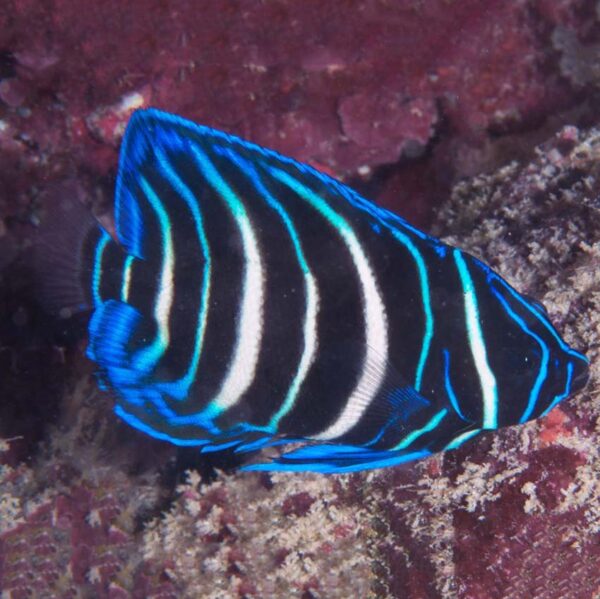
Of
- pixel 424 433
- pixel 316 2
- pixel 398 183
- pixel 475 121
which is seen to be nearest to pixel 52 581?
pixel 424 433

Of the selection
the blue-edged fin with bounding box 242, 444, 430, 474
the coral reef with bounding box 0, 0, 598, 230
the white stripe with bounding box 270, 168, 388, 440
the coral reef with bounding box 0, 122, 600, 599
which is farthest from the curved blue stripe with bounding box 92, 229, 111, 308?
the coral reef with bounding box 0, 0, 598, 230

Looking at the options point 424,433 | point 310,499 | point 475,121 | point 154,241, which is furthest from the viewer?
point 475,121

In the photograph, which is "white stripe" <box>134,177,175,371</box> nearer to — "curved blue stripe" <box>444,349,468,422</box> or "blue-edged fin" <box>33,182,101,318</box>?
"blue-edged fin" <box>33,182,101,318</box>

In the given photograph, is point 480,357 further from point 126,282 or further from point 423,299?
point 126,282

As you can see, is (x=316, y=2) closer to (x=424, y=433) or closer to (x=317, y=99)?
(x=317, y=99)

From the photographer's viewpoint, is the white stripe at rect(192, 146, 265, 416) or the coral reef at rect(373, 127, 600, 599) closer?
the white stripe at rect(192, 146, 265, 416)

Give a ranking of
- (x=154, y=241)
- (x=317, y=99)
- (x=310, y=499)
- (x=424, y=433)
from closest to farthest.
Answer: (x=424, y=433) → (x=154, y=241) → (x=310, y=499) → (x=317, y=99)

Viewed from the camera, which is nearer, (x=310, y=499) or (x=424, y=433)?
(x=424, y=433)

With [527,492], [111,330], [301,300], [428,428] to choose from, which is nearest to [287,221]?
[301,300]
